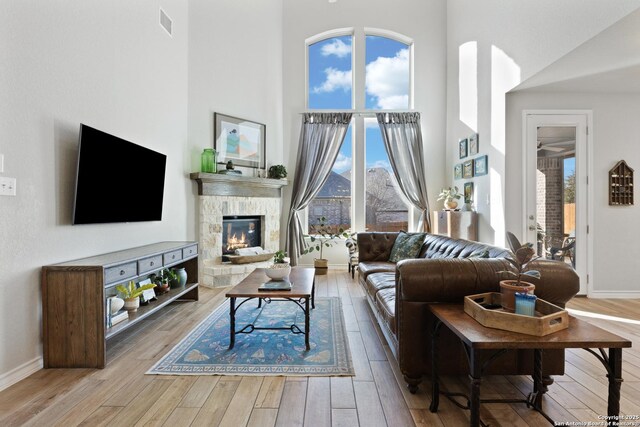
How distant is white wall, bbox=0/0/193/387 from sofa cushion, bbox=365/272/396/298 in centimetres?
240

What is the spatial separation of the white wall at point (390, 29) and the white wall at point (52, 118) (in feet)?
9.48

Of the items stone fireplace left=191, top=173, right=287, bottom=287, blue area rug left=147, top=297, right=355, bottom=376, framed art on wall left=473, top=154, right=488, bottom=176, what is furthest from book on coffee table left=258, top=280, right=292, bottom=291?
framed art on wall left=473, top=154, right=488, bottom=176

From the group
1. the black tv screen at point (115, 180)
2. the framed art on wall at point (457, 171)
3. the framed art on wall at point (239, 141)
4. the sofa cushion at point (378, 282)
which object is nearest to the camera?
the black tv screen at point (115, 180)

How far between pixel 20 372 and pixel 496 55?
5.50 m

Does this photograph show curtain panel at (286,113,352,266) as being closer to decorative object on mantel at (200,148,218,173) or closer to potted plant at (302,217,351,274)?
potted plant at (302,217,351,274)

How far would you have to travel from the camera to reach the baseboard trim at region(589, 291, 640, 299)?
414 cm

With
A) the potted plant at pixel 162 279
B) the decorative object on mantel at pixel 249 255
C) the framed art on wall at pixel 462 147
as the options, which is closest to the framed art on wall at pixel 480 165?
the framed art on wall at pixel 462 147

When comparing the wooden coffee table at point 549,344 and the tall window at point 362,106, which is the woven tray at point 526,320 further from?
the tall window at point 362,106

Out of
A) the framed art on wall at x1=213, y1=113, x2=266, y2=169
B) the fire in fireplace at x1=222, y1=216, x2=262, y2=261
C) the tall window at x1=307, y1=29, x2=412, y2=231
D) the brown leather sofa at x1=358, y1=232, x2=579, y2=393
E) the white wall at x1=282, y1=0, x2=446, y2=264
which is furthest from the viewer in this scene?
the tall window at x1=307, y1=29, x2=412, y2=231

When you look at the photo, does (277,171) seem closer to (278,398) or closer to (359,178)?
(359,178)

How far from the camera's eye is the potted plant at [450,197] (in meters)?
5.22

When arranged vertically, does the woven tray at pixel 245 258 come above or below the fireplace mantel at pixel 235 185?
below

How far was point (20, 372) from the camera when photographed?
217 centimetres

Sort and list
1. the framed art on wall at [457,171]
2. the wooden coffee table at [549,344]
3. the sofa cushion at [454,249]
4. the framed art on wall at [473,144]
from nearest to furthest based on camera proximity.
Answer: the wooden coffee table at [549,344] < the sofa cushion at [454,249] < the framed art on wall at [473,144] < the framed art on wall at [457,171]
